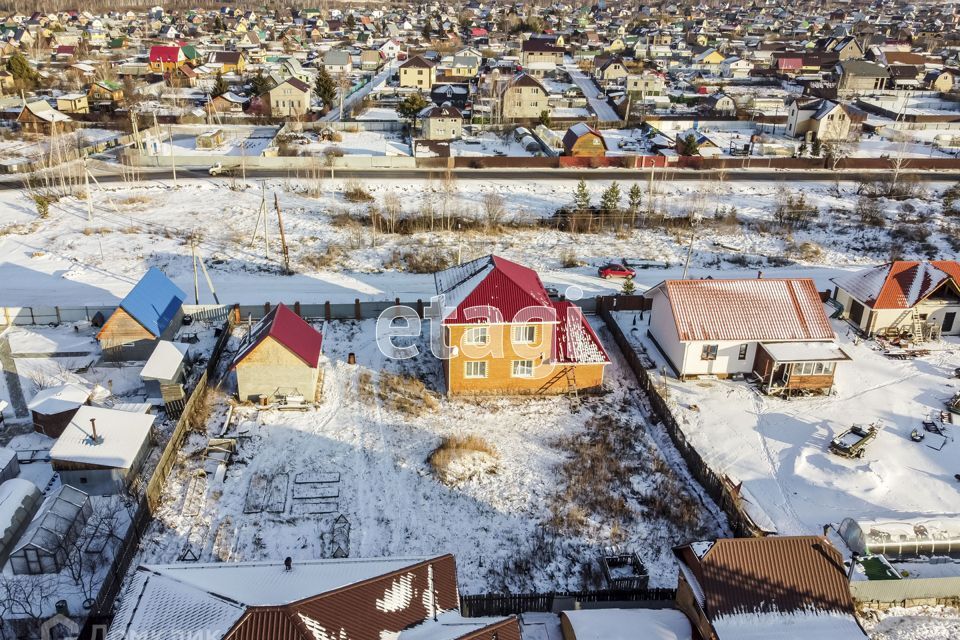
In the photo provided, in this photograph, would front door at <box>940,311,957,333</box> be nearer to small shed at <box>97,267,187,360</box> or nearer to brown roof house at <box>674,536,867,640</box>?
brown roof house at <box>674,536,867,640</box>

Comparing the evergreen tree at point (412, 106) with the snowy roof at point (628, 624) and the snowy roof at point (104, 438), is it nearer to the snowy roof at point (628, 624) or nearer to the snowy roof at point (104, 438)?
the snowy roof at point (104, 438)

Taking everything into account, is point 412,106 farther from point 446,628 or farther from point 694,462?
point 446,628

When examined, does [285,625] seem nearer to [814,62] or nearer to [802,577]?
[802,577]

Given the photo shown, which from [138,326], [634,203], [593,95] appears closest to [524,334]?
[138,326]

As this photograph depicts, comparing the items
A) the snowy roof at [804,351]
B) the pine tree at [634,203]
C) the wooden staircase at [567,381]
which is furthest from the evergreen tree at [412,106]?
the snowy roof at [804,351]

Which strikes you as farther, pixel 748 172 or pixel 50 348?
pixel 748 172

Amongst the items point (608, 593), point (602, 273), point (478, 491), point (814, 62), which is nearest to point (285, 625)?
point (608, 593)
